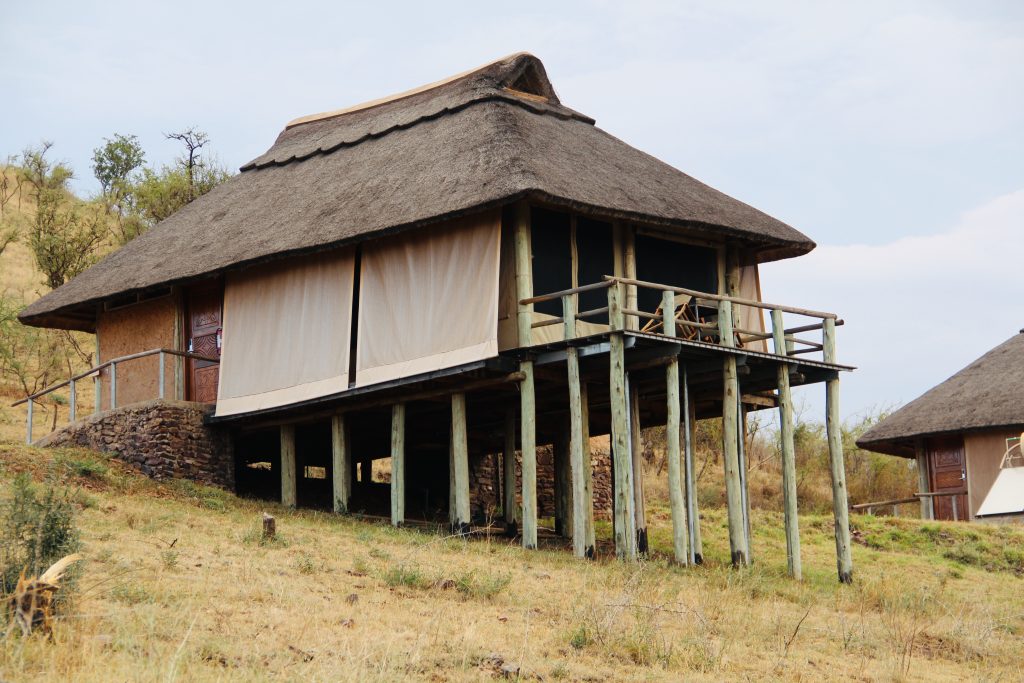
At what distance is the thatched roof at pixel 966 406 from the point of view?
98.7 ft

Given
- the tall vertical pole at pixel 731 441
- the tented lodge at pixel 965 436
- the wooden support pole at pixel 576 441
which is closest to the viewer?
the wooden support pole at pixel 576 441

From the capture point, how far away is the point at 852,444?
132ft

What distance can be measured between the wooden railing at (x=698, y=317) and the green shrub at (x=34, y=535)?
7668 millimetres

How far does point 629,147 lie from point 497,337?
6324mm

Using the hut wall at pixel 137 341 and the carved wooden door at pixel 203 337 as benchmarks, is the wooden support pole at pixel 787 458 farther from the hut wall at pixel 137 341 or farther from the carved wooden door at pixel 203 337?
the hut wall at pixel 137 341

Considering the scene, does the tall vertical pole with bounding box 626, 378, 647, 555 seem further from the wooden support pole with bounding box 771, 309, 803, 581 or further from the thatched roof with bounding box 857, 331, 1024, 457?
the thatched roof with bounding box 857, 331, 1024, 457

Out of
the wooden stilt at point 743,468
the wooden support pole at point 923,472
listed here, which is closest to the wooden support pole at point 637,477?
the wooden stilt at point 743,468

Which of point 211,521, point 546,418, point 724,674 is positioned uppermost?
point 546,418

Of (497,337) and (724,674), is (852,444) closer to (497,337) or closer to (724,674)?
(497,337)

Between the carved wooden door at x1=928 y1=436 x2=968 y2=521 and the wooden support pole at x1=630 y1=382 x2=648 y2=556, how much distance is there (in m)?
14.5

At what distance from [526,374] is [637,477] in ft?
7.59

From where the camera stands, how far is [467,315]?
18.3 meters

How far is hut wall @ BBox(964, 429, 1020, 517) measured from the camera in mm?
30078

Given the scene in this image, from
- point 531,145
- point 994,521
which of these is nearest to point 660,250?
point 531,145
